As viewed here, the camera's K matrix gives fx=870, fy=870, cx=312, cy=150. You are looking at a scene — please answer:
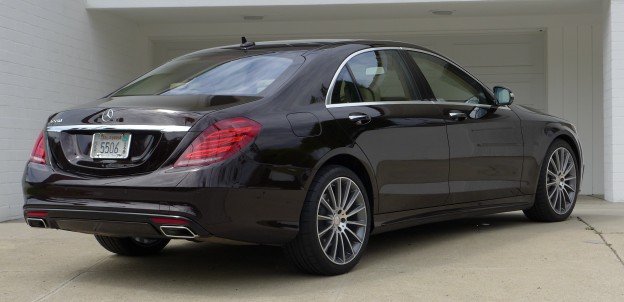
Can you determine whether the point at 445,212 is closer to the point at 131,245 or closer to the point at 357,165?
the point at 357,165

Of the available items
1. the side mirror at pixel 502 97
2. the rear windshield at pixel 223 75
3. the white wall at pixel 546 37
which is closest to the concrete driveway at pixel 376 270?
the side mirror at pixel 502 97

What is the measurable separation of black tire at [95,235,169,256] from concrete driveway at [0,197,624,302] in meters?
0.07

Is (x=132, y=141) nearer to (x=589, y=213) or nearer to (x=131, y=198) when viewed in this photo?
(x=131, y=198)

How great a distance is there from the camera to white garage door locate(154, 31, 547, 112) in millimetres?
12891

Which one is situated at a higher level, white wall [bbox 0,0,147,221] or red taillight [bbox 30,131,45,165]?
white wall [bbox 0,0,147,221]

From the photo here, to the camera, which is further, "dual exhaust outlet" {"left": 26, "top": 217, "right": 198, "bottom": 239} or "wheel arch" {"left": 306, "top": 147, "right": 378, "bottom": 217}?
"wheel arch" {"left": 306, "top": 147, "right": 378, "bottom": 217}

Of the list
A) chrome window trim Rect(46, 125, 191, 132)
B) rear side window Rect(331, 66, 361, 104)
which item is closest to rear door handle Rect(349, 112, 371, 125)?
rear side window Rect(331, 66, 361, 104)

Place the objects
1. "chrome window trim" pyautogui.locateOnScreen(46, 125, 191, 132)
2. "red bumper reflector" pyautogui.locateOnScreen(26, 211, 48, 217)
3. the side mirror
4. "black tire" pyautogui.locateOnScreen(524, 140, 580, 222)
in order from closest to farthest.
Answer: "chrome window trim" pyautogui.locateOnScreen(46, 125, 191, 132), "red bumper reflector" pyautogui.locateOnScreen(26, 211, 48, 217), the side mirror, "black tire" pyautogui.locateOnScreen(524, 140, 580, 222)

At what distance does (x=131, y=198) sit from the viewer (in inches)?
182

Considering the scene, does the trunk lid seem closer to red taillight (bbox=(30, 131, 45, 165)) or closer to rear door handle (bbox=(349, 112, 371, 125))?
red taillight (bbox=(30, 131, 45, 165))

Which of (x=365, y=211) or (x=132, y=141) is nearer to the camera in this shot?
(x=132, y=141)

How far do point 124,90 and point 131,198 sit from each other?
4.30ft

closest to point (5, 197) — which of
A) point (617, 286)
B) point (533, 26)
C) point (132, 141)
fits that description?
point (132, 141)

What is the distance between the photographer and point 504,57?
1292cm
